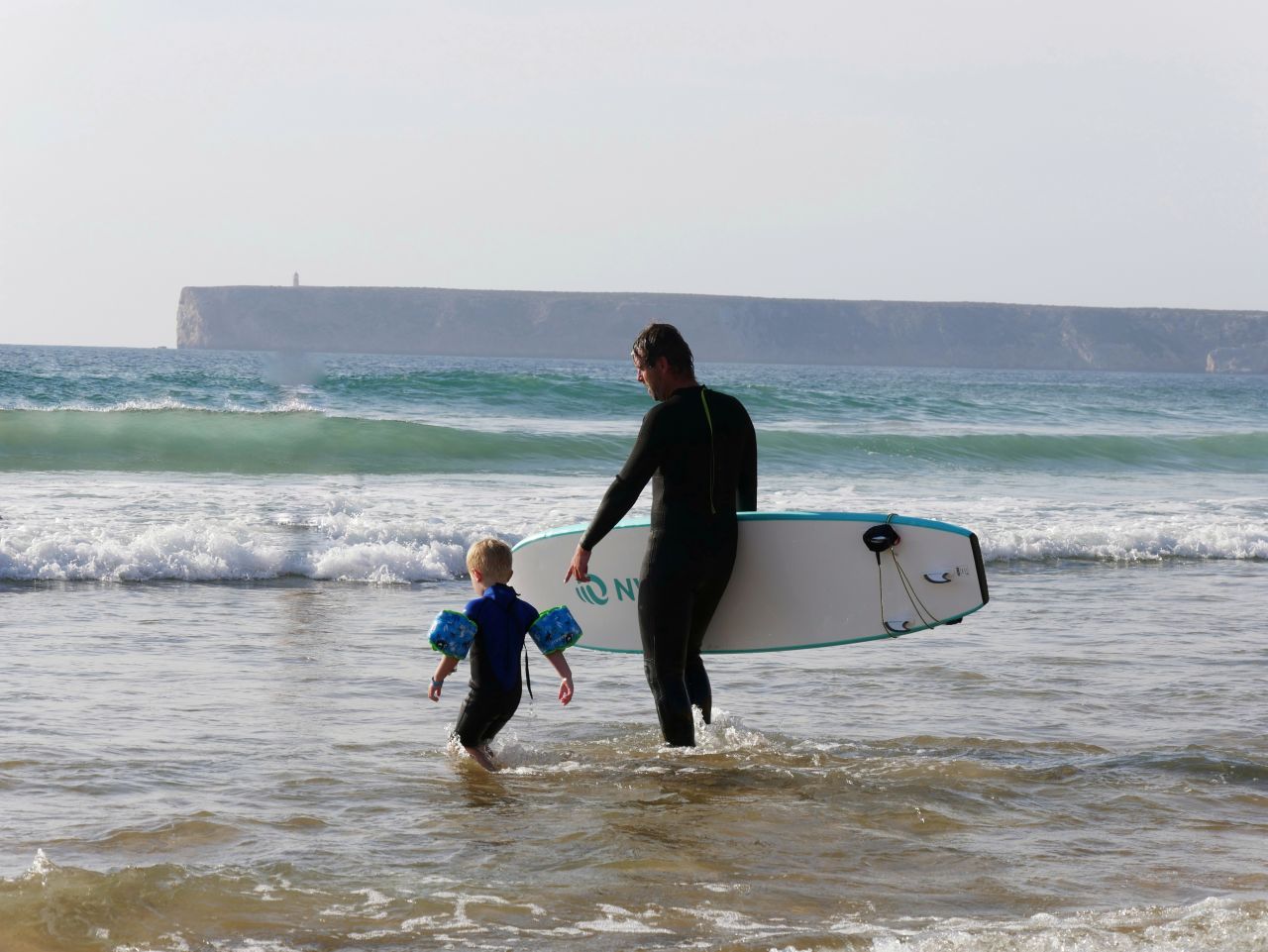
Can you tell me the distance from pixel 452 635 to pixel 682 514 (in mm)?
811

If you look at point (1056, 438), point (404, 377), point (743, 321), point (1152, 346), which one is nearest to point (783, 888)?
point (1056, 438)

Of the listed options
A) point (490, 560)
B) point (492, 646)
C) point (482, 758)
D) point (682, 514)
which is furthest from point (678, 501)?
point (482, 758)

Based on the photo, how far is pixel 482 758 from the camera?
178 inches

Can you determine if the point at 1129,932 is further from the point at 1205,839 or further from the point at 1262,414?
the point at 1262,414

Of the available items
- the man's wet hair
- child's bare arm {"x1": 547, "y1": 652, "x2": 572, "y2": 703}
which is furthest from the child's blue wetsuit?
the man's wet hair

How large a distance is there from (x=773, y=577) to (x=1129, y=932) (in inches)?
84.0

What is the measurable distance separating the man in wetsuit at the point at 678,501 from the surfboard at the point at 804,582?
358mm

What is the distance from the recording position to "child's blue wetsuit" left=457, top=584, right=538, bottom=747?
4.49 metres

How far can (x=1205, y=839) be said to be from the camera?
3.87 meters

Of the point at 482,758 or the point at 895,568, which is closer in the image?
the point at 482,758

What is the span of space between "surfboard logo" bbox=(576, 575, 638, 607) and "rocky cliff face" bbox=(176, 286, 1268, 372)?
11058cm

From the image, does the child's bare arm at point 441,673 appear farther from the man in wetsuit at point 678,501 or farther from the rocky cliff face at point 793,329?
the rocky cliff face at point 793,329

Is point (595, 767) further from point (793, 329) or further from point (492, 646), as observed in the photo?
point (793, 329)

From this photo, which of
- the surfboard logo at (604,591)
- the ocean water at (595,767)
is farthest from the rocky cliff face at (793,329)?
the surfboard logo at (604,591)
